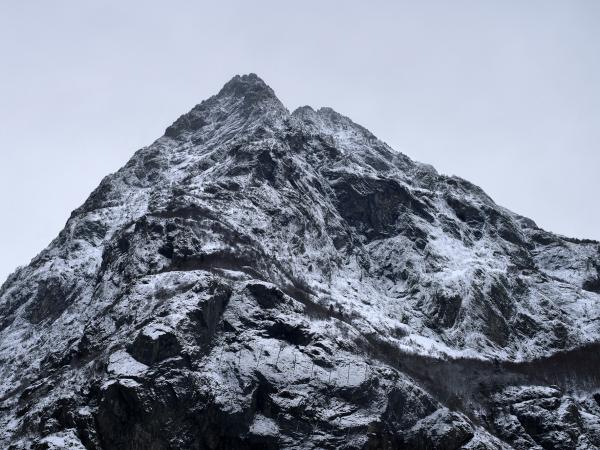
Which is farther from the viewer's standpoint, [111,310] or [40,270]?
[40,270]

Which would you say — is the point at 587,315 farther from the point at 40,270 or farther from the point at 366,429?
the point at 40,270

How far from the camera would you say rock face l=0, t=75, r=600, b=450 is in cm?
7075

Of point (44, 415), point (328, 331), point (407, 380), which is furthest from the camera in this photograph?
point (328, 331)

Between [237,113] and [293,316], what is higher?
[237,113]

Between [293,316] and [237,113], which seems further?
[237,113]

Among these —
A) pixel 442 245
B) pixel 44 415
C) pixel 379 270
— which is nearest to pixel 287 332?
pixel 44 415

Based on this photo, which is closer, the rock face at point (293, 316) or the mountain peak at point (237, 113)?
the rock face at point (293, 316)

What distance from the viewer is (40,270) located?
4599 inches

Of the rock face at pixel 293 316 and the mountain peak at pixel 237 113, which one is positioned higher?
the mountain peak at pixel 237 113

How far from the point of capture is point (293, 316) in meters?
84.6

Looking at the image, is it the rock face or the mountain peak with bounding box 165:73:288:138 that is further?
the mountain peak with bounding box 165:73:288:138

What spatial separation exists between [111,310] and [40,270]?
39.8 m

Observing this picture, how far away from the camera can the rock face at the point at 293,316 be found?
7075 cm

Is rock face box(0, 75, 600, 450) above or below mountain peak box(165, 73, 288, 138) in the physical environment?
below
